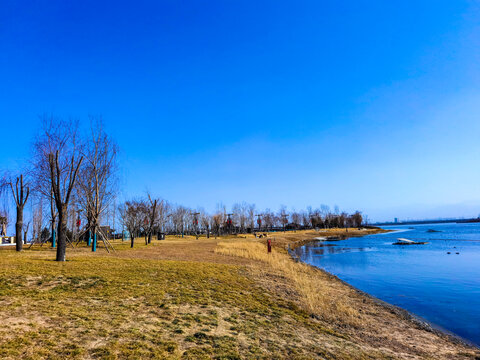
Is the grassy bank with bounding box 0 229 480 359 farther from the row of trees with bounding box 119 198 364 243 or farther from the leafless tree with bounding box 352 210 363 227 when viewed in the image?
the leafless tree with bounding box 352 210 363 227

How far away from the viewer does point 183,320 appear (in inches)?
261

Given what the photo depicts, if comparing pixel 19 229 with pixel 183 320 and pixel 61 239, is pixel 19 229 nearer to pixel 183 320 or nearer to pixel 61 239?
pixel 61 239

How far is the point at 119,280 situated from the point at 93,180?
15640 millimetres

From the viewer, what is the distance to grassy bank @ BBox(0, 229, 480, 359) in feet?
16.2

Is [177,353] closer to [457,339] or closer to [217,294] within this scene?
[217,294]

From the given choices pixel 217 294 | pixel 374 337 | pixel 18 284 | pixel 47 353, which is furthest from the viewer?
pixel 217 294

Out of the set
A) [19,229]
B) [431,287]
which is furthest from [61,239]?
[431,287]

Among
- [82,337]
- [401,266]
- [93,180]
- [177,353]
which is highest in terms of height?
[93,180]

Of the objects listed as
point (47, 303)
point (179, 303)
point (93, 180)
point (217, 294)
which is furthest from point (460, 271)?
point (93, 180)

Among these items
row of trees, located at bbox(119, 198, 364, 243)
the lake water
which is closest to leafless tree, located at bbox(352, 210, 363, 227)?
row of trees, located at bbox(119, 198, 364, 243)

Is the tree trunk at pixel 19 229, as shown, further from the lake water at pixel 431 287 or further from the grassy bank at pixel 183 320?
the lake water at pixel 431 287

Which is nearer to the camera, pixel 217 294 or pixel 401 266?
pixel 217 294

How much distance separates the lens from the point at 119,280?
9539mm

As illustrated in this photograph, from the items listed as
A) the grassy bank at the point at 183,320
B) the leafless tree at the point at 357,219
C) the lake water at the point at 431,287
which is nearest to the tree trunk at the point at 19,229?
the grassy bank at the point at 183,320
